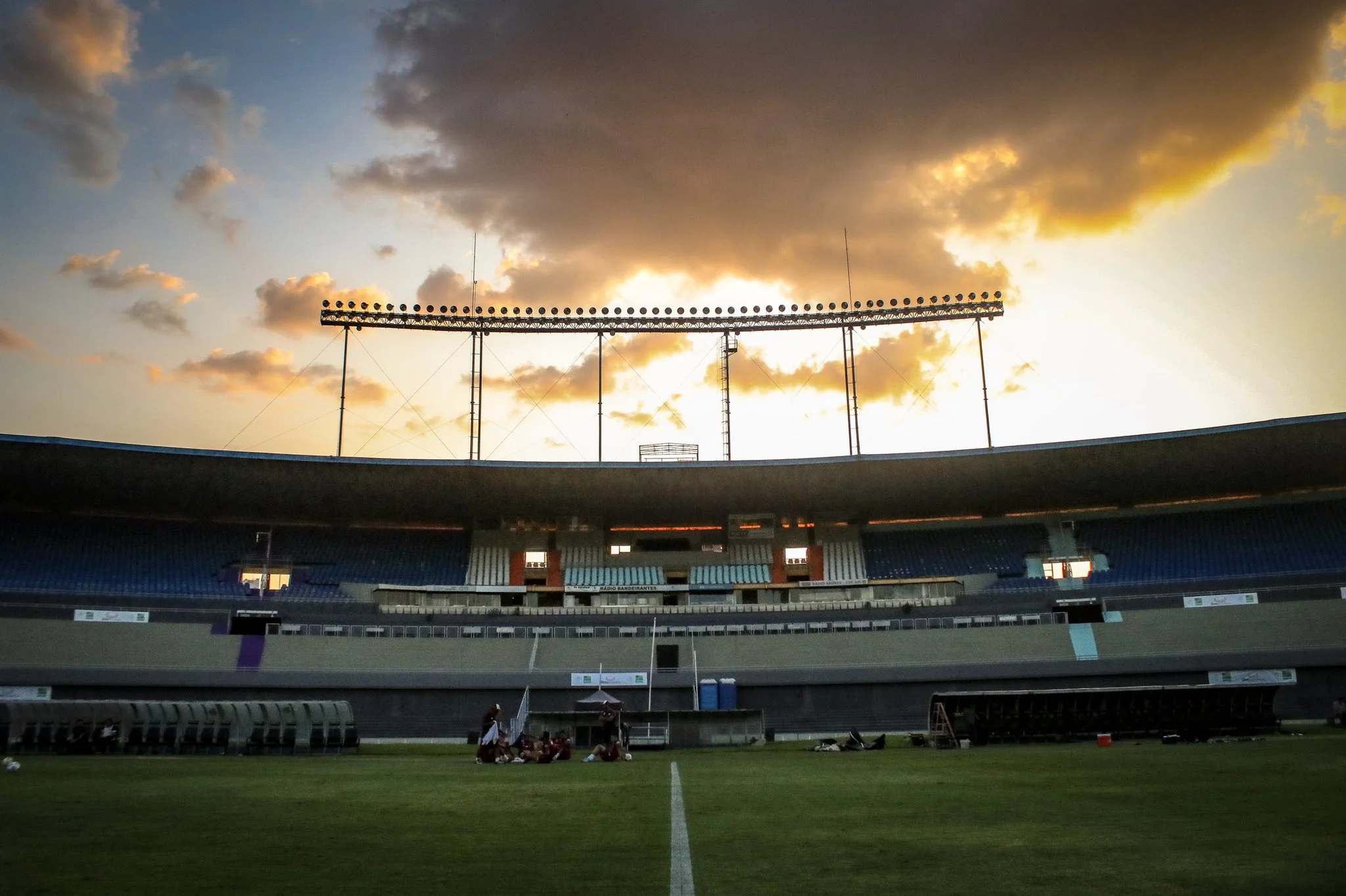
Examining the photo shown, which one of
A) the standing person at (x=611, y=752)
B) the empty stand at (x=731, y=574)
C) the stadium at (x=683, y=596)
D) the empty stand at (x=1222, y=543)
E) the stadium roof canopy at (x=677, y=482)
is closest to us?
the standing person at (x=611, y=752)

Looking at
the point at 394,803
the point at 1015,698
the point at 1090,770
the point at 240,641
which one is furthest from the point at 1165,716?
the point at 240,641

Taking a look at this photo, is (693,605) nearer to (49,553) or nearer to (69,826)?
(49,553)

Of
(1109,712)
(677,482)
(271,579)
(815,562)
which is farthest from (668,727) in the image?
(271,579)

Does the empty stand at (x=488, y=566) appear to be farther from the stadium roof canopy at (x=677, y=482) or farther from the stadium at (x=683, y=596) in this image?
the stadium roof canopy at (x=677, y=482)

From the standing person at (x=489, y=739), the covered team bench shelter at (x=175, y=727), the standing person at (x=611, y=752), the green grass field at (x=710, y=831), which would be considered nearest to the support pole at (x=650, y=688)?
the covered team bench shelter at (x=175, y=727)

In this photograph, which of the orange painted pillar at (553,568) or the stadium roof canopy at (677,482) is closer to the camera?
the stadium roof canopy at (677,482)

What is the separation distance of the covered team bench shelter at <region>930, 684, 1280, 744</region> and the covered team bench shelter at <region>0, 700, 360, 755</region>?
18.8 m

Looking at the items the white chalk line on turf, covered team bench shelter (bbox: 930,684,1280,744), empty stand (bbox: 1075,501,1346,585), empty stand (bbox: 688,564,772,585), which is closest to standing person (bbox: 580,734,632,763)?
covered team bench shelter (bbox: 930,684,1280,744)

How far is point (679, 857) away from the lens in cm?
862

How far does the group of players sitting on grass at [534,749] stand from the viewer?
2519 cm

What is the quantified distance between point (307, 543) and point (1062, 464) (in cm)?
4074

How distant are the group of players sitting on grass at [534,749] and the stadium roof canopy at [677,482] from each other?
27173mm

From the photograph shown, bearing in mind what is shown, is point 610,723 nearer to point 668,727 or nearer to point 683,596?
point 668,727

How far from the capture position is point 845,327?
187ft
